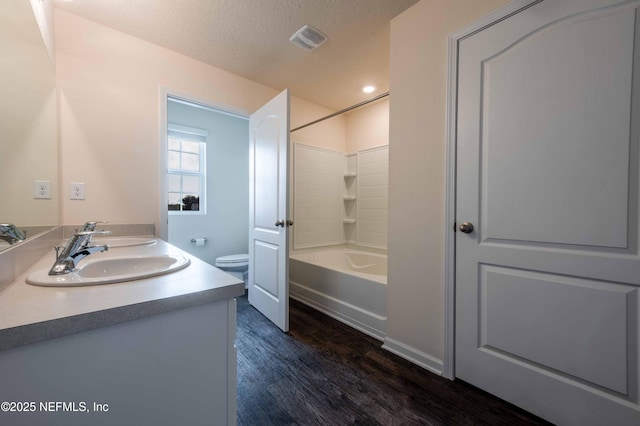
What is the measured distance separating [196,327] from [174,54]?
7.76 feet

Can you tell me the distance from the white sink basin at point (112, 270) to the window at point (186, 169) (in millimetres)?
2489

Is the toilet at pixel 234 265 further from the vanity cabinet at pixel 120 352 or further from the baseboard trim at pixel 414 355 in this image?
Result: the vanity cabinet at pixel 120 352

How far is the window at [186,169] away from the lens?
342 cm

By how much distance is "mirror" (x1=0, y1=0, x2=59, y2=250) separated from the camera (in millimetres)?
976

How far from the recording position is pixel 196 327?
2.25ft

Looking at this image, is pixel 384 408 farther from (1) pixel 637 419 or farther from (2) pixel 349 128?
(2) pixel 349 128

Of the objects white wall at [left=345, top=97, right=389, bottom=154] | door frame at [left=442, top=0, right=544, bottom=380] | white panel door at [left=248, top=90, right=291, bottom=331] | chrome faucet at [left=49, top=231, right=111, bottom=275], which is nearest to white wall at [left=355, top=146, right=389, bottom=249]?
white wall at [left=345, top=97, right=389, bottom=154]

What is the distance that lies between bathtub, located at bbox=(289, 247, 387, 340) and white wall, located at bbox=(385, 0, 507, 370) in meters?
0.23

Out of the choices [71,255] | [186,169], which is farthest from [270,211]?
[186,169]

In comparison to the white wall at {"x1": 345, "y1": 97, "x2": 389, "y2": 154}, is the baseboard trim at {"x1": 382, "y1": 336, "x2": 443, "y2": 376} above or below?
below

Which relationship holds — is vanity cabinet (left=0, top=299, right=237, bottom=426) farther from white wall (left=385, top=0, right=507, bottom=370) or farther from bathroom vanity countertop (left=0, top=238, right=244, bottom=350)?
white wall (left=385, top=0, right=507, bottom=370)

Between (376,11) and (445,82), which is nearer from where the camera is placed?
(445,82)

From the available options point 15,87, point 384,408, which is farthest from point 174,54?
point 384,408

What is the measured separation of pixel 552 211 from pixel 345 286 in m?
1.54
